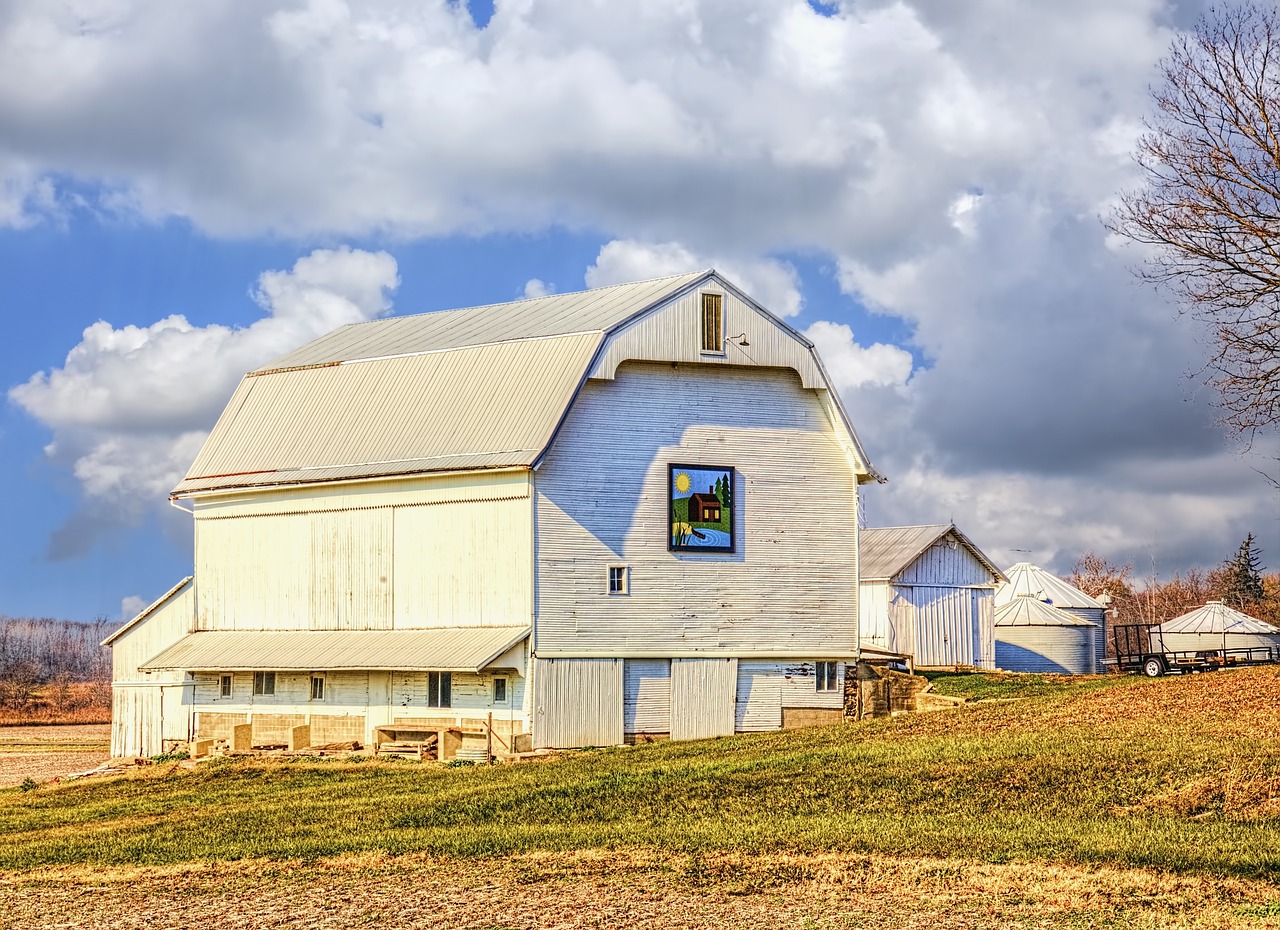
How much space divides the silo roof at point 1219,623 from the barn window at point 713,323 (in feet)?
121

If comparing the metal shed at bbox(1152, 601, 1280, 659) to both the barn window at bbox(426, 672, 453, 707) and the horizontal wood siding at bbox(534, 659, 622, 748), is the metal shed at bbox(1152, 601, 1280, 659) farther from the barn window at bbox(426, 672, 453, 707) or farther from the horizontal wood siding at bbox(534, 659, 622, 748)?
the barn window at bbox(426, 672, 453, 707)

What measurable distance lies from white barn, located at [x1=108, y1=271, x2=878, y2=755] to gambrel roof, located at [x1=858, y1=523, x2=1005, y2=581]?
17451 mm

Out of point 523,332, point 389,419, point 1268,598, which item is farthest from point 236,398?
point 1268,598

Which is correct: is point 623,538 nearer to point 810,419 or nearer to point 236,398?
point 810,419

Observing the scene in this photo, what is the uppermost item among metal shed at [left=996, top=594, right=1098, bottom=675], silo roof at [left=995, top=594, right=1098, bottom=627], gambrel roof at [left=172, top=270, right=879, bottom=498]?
gambrel roof at [left=172, top=270, right=879, bottom=498]

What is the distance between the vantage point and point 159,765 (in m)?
38.0

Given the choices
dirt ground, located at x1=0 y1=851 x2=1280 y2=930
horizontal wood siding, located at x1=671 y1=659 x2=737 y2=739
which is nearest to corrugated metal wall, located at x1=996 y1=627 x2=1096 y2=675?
horizontal wood siding, located at x1=671 y1=659 x2=737 y2=739

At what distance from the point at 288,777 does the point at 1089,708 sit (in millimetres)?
16962

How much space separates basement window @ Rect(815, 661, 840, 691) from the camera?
41000 mm

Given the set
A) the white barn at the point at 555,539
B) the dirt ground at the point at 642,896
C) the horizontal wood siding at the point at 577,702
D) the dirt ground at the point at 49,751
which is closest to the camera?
the dirt ground at the point at 642,896

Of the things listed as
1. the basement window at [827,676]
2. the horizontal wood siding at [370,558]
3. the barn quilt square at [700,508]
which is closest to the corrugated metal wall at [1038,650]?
the basement window at [827,676]

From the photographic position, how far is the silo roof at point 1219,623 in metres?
69.3

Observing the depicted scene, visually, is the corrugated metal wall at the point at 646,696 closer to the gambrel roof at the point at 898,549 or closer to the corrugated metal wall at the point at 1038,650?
the gambrel roof at the point at 898,549

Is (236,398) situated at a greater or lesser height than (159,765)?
greater
